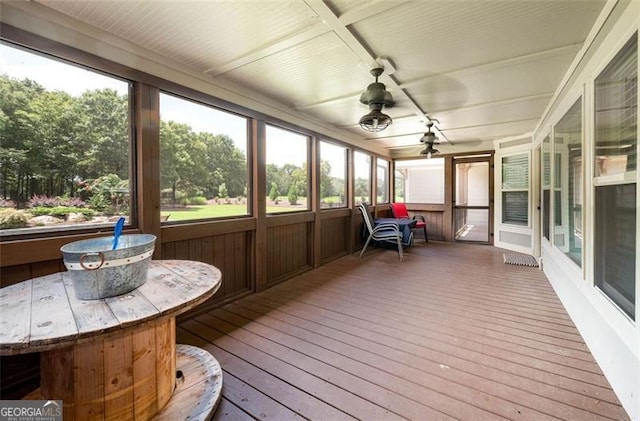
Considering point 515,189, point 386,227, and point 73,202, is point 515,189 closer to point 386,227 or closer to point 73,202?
point 386,227

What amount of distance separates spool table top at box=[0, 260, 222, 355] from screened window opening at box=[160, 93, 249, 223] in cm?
110

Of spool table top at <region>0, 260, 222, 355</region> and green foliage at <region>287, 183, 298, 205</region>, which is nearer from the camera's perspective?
spool table top at <region>0, 260, 222, 355</region>

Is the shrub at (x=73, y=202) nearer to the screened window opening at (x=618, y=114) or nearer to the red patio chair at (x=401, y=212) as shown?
the screened window opening at (x=618, y=114)

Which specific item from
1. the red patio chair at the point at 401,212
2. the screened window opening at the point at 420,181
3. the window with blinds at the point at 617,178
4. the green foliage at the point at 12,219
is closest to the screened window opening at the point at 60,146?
the green foliage at the point at 12,219

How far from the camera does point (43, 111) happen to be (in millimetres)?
1718

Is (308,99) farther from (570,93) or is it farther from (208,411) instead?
(208,411)

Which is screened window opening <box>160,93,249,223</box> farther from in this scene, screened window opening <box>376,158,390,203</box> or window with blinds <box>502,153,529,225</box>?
window with blinds <box>502,153,529,225</box>

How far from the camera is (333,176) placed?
15.9 ft

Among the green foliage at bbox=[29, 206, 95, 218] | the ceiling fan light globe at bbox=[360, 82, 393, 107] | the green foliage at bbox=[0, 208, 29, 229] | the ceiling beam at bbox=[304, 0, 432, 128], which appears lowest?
the green foliage at bbox=[0, 208, 29, 229]

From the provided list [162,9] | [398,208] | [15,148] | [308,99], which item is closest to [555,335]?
[308,99]

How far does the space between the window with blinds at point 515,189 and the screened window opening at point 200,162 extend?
4.99 metres

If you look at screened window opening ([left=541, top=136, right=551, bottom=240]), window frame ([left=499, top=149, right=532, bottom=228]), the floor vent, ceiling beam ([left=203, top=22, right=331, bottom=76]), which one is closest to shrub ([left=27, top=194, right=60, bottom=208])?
ceiling beam ([left=203, top=22, right=331, bottom=76])

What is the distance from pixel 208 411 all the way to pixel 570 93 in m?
3.71

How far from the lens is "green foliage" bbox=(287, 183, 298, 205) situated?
385cm
